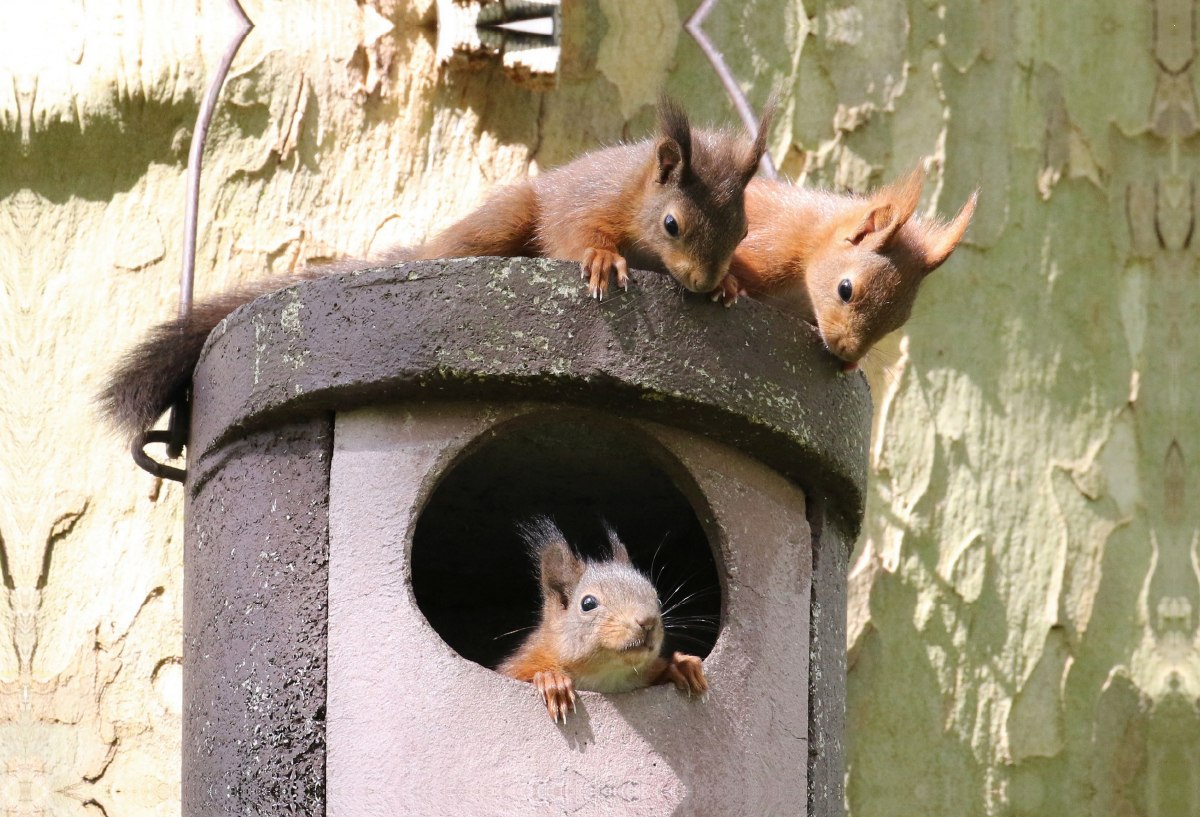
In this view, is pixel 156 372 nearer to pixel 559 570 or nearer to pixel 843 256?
pixel 559 570

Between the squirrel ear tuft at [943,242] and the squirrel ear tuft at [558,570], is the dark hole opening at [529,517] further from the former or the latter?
the squirrel ear tuft at [943,242]

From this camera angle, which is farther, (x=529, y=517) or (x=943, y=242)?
(x=529, y=517)

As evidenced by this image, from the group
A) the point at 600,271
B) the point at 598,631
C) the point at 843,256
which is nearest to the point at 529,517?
the point at 598,631

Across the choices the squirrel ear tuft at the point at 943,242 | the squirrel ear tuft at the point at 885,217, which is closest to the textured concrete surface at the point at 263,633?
the squirrel ear tuft at the point at 885,217

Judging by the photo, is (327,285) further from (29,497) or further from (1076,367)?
(1076,367)

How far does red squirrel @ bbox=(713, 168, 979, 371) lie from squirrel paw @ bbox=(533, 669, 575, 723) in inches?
32.0

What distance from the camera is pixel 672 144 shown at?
9.29 feet

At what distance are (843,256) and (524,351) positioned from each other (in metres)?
0.81

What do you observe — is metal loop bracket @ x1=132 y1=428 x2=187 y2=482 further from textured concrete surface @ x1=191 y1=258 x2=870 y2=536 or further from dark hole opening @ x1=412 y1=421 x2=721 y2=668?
dark hole opening @ x1=412 y1=421 x2=721 y2=668

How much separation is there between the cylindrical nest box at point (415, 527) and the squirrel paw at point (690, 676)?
19 millimetres

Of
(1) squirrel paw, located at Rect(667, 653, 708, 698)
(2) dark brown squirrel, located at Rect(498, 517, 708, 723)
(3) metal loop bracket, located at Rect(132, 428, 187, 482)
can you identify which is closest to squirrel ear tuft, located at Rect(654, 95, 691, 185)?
(2) dark brown squirrel, located at Rect(498, 517, 708, 723)

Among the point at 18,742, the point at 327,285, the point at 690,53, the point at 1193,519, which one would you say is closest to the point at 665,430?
the point at 327,285

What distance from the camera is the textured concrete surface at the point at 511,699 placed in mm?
2438

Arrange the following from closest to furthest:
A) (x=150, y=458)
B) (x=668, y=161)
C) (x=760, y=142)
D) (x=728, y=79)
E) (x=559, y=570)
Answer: (x=760, y=142) < (x=668, y=161) < (x=150, y=458) < (x=559, y=570) < (x=728, y=79)
